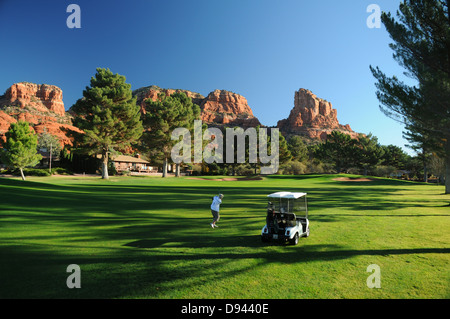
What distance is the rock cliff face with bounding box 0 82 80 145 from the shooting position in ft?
388

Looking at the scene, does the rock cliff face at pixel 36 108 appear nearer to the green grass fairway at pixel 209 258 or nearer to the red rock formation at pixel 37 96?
the red rock formation at pixel 37 96

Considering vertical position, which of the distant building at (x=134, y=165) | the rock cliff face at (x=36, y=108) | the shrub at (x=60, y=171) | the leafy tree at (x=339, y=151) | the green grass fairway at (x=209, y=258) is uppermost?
the rock cliff face at (x=36, y=108)

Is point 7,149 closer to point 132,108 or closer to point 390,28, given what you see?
point 132,108

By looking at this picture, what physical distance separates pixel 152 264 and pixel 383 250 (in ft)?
22.8

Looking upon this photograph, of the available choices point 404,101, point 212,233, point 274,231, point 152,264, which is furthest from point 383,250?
point 404,101

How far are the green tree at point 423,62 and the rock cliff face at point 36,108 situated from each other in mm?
127750

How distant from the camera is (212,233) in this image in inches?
359

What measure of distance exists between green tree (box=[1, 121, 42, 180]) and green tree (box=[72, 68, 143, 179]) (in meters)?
7.77

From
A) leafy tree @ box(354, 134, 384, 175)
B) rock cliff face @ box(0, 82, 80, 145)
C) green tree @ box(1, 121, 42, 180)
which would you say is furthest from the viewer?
rock cliff face @ box(0, 82, 80, 145)

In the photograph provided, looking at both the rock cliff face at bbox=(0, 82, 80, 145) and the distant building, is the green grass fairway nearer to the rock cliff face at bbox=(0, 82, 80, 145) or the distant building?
the distant building

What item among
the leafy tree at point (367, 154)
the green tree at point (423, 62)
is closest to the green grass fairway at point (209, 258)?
the green tree at point (423, 62)

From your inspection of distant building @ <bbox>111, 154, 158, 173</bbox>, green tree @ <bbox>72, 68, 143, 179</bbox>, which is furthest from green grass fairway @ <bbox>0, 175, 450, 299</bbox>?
distant building @ <bbox>111, 154, 158, 173</bbox>

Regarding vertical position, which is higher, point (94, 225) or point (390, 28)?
point (390, 28)

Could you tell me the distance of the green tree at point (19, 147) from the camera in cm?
3915
